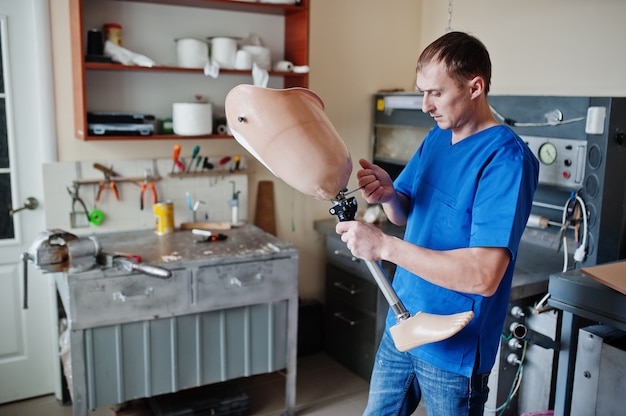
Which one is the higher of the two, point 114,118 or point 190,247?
point 114,118

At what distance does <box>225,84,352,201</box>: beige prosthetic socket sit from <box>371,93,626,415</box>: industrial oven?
119 centimetres

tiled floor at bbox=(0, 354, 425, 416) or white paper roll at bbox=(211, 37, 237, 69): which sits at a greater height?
white paper roll at bbox=(211, 37, 237, 69)

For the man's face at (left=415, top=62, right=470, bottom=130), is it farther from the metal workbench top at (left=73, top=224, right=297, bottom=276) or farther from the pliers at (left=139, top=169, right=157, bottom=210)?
the pliers at (left=139, top=169, right=157, bottom=210)

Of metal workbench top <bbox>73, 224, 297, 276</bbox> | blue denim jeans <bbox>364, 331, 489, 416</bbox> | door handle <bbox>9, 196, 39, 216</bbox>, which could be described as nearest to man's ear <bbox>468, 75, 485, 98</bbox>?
blue denim jeans <bbox>364, 331, 489, 416</bbox>

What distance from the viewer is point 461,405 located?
1554 millimetres

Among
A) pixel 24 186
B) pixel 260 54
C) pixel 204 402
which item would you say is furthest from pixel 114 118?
pixel 204 402

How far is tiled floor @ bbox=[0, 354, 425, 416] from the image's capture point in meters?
2.93

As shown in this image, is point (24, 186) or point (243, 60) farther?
point (243, 60)

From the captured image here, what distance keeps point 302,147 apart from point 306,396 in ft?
6.59

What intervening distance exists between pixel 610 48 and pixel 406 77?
4.20 ft

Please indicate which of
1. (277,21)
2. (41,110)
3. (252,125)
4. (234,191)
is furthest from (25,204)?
(252,125)

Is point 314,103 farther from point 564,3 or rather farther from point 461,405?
point 564,3

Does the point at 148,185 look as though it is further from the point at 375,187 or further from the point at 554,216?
the point at 554,216

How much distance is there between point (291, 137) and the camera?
144 centimetres
